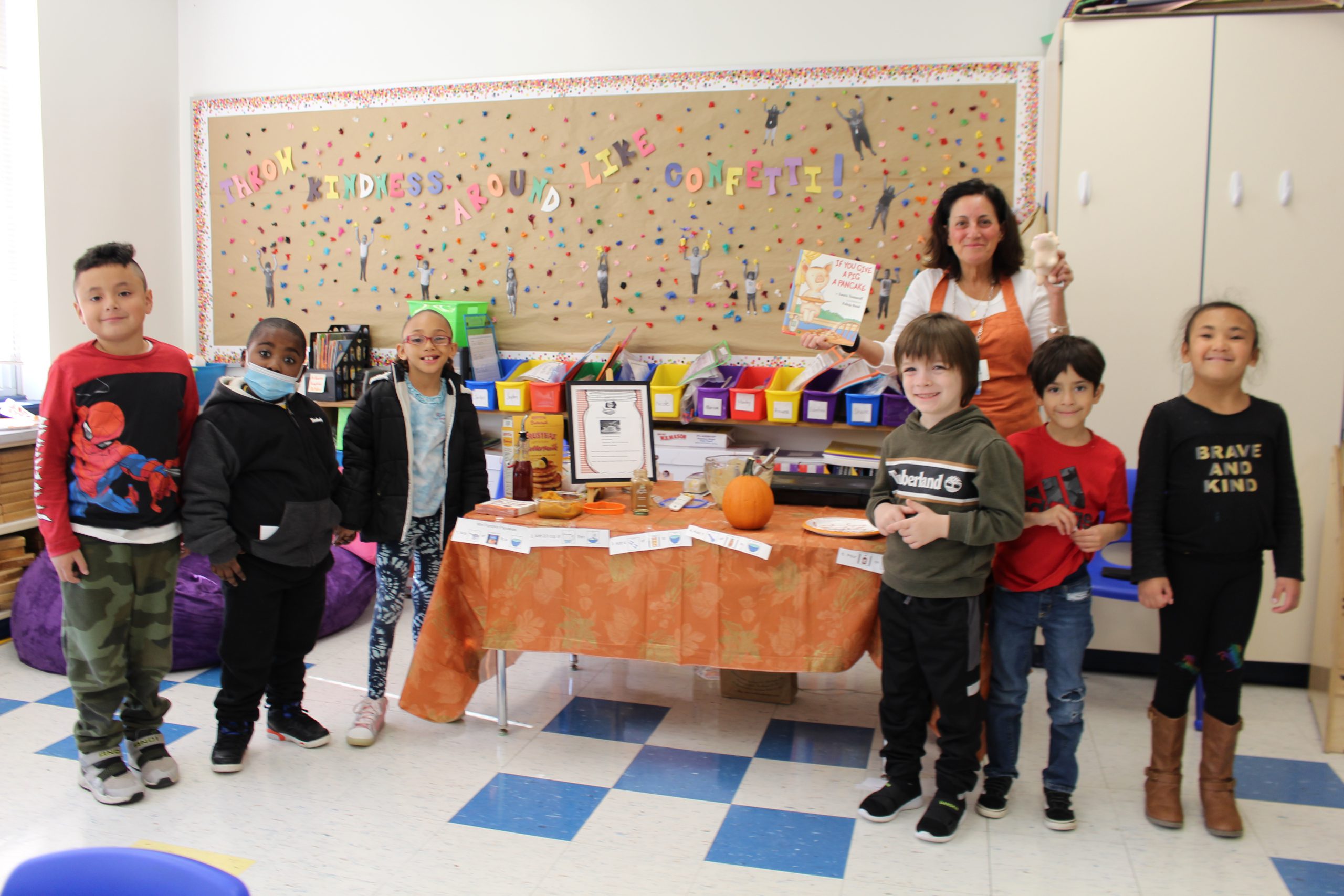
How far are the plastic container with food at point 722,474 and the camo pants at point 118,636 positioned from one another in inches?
58.8

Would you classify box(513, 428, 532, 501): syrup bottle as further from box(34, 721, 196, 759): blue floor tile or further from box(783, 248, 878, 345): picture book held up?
box(34, 721, 196, 759): blue floor tile

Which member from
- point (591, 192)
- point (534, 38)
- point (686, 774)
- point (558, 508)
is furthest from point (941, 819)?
point (534, 38)

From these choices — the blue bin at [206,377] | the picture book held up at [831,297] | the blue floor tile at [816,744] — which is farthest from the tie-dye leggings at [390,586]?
the blue bin at [206,377]

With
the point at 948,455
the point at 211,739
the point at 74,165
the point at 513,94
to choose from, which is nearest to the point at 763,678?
the point at 948,455

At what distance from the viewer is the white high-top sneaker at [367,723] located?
9.09 feet

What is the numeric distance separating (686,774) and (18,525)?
9.40 feet

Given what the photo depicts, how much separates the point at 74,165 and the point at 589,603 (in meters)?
3.54

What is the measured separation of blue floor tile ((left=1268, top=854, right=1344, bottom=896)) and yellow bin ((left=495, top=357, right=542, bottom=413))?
3.16 meters

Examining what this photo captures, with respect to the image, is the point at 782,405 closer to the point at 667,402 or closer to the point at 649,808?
the point at 667,402

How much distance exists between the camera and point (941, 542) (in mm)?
2195

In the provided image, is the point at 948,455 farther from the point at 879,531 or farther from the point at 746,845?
the point at 746,845

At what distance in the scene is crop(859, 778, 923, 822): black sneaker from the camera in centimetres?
234

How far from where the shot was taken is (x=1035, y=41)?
3961 millimetres

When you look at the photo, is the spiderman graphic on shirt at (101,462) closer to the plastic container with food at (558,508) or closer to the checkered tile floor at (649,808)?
the checkered tile floor at (649,808)
